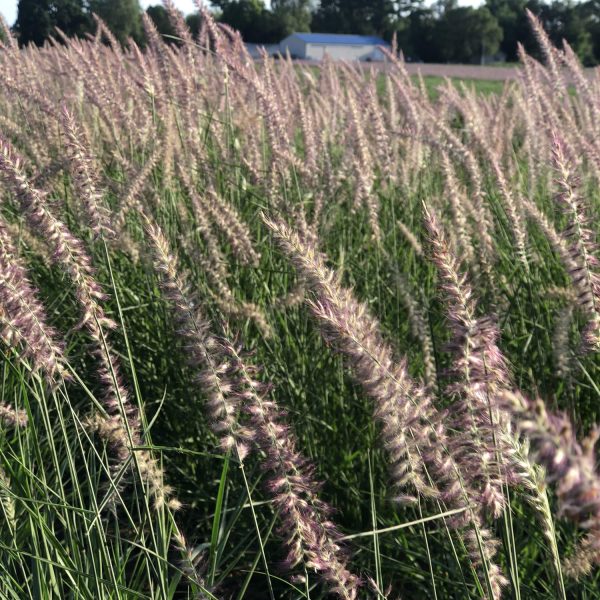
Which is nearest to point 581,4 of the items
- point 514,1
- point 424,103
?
point 514,1

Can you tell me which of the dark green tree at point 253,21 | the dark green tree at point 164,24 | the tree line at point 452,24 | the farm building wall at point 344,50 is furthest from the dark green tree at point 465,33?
the dark green tree at point 164,24

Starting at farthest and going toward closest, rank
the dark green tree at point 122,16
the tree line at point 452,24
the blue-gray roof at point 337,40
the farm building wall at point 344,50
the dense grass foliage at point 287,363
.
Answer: the blue-gray roof at point 337,40
the farm building wall at point 344,50
the tree line at point 452,24
the dark green tree at point 122,16
the dense grass foliage at point 287,363

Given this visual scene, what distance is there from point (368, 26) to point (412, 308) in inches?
3263

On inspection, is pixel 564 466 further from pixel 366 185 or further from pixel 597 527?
pixel 366 185

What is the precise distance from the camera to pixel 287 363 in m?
2.08

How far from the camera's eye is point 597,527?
0.50 m

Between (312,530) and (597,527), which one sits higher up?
(597,527)

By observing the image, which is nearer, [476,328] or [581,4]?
[476,328]

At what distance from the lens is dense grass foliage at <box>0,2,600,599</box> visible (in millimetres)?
1023

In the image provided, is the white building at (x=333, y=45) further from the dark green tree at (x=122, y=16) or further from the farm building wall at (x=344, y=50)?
the dark green tree at (x=122, y=16)

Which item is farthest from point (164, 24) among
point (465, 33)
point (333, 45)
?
point (465, 33)

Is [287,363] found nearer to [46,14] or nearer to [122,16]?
[46,14]

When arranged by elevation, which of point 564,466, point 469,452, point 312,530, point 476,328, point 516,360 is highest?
point 564,466

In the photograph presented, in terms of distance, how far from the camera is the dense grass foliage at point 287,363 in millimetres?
1023
